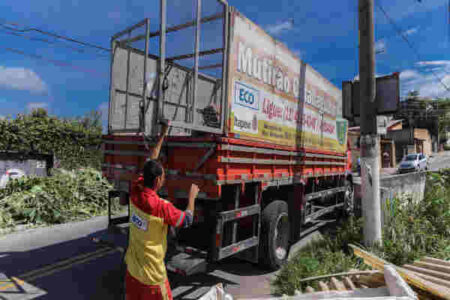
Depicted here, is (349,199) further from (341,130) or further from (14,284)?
(14,284)

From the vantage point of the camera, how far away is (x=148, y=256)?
2.62 m

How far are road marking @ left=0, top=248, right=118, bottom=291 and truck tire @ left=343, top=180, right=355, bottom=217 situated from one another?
6585 mm

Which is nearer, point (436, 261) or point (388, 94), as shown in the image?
point (436, 261)

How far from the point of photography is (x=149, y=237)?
104 inches

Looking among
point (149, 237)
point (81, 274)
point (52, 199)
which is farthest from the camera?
point (52, 199)

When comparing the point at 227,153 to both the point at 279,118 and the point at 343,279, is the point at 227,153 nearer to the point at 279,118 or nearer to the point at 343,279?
the point at 279,118

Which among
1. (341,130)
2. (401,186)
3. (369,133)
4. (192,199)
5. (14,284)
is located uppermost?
(341,130)

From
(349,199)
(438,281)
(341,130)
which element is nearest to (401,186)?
(349,199)

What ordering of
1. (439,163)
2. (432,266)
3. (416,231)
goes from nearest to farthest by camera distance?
(432,266) → (416,231) → (439,163)

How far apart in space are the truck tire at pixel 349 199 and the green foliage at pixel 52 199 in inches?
275

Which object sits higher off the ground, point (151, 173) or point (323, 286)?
point (151, 173)

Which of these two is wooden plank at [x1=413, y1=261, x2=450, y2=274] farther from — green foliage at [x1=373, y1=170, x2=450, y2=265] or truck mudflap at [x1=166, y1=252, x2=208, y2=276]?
truck mudflap at [x1=166, y1=252, x2=208, y2=276]

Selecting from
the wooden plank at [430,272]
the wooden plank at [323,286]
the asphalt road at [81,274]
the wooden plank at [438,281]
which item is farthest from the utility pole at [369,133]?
the asphalt road at [81,274]

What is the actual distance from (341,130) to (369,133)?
3464 millimetres
